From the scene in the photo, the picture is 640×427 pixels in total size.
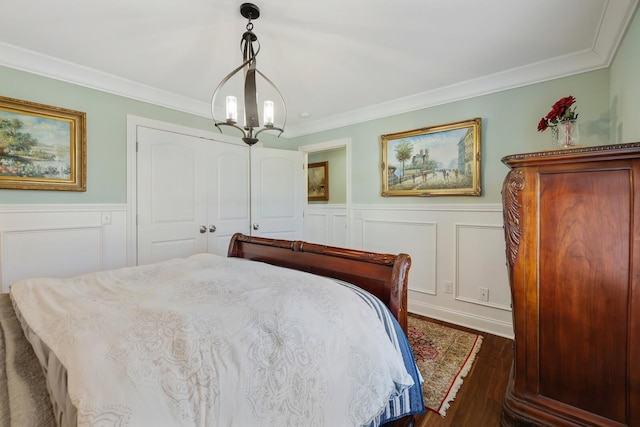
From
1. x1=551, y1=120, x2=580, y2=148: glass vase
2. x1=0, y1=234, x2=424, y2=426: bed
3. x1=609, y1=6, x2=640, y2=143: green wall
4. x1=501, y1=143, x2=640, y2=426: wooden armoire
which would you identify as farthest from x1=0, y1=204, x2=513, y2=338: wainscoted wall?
x1=501, y1=143, x2=640, y2=426: wooden armoire

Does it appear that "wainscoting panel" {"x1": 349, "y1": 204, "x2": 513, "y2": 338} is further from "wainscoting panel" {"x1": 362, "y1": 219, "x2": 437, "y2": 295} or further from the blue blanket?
the blue blanket

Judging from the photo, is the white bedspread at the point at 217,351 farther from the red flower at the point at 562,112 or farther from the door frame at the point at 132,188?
the red flower at the point at 562,112


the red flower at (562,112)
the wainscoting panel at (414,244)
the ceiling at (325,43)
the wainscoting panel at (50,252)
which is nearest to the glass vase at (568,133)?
the red flower at (562,112)

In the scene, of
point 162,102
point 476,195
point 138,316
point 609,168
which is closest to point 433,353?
point 476,195

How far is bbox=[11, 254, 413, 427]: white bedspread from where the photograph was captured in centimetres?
71

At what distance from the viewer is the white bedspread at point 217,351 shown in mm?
709

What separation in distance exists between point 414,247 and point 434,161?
93cm

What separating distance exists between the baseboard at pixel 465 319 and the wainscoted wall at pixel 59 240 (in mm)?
3056

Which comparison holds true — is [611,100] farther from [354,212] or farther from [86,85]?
[86,85]

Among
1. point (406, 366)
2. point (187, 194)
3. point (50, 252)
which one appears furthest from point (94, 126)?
point (406, 366)

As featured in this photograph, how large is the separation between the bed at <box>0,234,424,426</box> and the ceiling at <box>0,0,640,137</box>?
1.49 m

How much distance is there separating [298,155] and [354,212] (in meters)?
1.21

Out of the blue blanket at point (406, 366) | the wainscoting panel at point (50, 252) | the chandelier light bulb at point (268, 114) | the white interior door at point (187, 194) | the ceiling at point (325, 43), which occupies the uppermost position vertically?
the ceiling at point (325, 43)

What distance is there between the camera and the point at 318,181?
17.0ft
